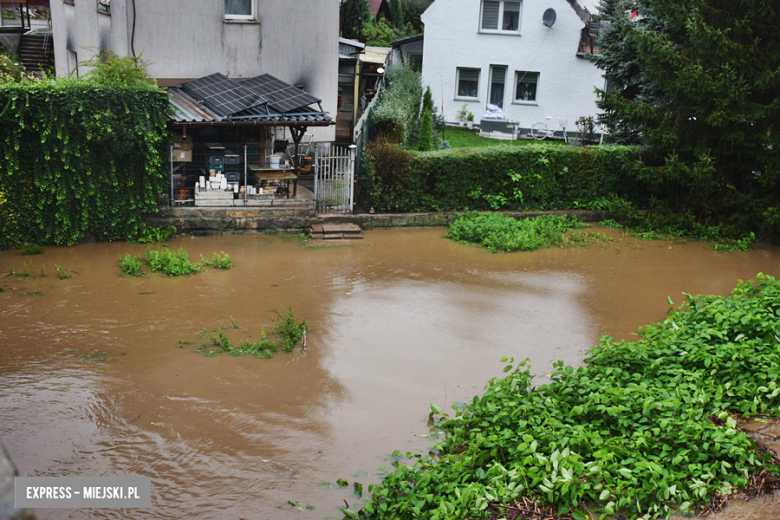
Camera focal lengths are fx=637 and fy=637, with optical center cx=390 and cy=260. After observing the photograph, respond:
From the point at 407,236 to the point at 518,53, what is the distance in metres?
14.5

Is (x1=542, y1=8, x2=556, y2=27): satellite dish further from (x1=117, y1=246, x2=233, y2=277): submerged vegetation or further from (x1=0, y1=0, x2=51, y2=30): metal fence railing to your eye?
(x1=0, y1=0, x2=51, y2=30): metal fence railing

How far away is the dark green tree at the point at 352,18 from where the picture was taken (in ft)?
108

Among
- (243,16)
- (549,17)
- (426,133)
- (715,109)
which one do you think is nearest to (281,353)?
(243,16)

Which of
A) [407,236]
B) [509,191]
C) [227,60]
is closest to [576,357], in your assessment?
[407,236]

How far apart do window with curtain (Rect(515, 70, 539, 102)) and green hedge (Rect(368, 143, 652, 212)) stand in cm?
1030

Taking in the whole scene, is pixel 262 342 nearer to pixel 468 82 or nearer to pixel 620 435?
pixel 620 435

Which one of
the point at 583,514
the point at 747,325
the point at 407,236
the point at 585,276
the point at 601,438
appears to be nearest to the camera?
the point at 583,514

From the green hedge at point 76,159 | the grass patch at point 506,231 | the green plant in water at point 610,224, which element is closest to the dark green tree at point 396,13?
the green plant in water at point 610,224

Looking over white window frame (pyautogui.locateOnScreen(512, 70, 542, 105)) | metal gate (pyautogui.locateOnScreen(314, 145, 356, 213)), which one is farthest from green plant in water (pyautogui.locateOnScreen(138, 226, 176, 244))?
white window frame (pyautogui.locateOnScreen(512, 70, 542, 105))

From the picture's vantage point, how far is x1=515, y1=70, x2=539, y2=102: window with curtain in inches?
1056

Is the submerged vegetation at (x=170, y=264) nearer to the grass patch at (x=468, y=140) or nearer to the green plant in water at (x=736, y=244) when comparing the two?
the green plant in water at (x=736, y=244)

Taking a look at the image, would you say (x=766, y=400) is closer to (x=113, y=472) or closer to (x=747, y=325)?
(x=747, y=325)

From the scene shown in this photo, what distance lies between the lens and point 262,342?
8.41m

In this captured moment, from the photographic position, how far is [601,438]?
531cm
